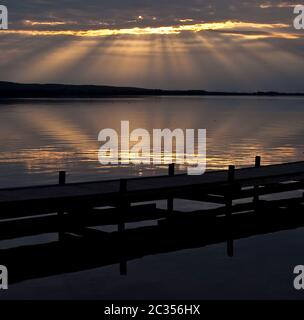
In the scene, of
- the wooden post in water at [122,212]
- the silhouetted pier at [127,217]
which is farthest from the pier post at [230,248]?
the wooden post in water at [122,212]

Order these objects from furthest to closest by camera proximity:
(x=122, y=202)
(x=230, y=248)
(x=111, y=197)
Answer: (x=230, y=248) → (x=122, y=202) → (x=111, y=197)

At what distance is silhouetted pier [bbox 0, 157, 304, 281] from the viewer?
1556 cm

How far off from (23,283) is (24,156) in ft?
96.9

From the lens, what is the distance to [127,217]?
18.0 metres

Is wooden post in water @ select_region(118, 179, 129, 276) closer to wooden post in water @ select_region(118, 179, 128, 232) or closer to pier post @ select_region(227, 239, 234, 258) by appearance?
wooden post in water @ select_region(118, 179, 128, 232)

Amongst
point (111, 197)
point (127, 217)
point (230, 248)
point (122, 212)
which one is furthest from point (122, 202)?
point (230, 248)

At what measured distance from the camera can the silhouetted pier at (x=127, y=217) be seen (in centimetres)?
1556

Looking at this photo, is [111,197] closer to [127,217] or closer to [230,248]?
[127,217]

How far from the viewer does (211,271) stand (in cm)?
1672

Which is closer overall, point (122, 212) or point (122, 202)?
point (122, 202)

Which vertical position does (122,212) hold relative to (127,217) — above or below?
above

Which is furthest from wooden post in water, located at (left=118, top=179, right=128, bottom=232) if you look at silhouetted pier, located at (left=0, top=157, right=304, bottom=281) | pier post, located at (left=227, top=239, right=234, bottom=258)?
pier post, located at (left=227, top=239, right=234, bottom=258)

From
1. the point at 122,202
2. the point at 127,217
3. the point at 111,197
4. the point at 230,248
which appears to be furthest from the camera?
the point at 230,248

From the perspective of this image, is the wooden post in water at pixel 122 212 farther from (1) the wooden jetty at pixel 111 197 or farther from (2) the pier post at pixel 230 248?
(2) the pier post at pixel 230 248
